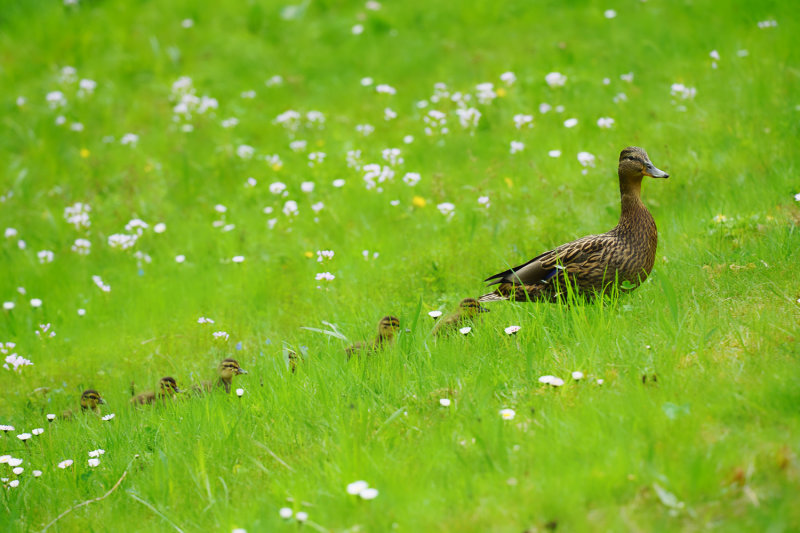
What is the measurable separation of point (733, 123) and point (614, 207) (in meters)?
1.93

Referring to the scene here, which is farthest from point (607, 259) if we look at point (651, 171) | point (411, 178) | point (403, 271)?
point (411, 178)

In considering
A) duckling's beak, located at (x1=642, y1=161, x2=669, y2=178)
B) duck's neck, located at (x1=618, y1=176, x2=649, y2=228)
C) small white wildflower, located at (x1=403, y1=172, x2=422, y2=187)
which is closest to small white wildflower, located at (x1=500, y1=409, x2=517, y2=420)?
duck's neck, located at (x1=618, y1=176, x2=649, y2=228)

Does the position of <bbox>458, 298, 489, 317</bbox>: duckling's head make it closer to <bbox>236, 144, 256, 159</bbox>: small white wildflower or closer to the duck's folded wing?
the duck's folded wing

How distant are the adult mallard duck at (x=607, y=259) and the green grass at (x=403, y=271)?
22cm

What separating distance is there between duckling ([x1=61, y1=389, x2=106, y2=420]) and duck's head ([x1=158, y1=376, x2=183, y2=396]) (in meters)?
0.57

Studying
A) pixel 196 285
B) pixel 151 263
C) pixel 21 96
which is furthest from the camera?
pixel 21 96

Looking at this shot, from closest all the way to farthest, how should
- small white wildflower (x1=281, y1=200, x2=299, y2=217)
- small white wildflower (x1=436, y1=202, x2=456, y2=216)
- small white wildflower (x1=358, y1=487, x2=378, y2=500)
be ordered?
small white wildflower (x1=358, y1=487, x2=378, y2=500) → small white wildflower (x1=436, y1=202, x2=456, y2=216) → small white wildflower (x1=281, y1=200, x2=299, y2=217)

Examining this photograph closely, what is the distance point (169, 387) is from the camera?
580 centimetres

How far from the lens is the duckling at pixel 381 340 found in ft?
17.8

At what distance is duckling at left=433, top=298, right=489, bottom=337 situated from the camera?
5.51 meters

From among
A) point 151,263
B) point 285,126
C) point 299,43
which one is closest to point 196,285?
point 151,263

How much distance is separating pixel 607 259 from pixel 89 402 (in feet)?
13.7

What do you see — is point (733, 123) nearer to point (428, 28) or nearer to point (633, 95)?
point (633, 95)

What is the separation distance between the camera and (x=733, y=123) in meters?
8.16
